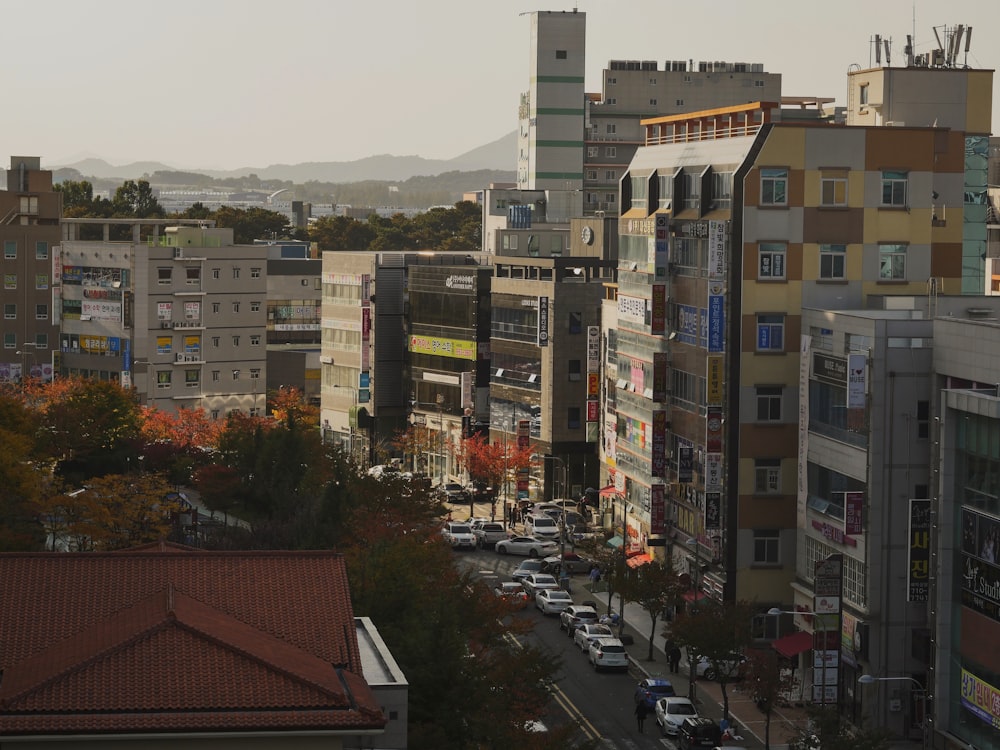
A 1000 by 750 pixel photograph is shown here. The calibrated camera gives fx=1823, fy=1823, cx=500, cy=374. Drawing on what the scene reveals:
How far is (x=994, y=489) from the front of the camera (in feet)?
182

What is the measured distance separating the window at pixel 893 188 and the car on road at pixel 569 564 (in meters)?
25.8

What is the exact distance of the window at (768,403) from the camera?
247 feet

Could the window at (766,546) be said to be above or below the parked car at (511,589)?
above

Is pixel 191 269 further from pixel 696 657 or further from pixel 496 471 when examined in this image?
pixel 696 657

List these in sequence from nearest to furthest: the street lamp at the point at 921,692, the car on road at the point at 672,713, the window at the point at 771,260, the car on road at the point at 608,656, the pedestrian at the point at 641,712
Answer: the car on road at the point at 672,713 < the street lamp at the point at 921,692 < the pedestrian at the point at 641,712 < the car on road at the point at 608,656 < the window at the point at 771,260

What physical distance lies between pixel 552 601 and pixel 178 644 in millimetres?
49661

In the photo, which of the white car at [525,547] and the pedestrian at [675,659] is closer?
the pedestrian at [675,659]

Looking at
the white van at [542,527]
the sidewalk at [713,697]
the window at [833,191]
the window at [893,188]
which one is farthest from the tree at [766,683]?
the white van at [542,527]

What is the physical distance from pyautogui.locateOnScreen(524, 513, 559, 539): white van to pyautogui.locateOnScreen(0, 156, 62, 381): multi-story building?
2225 inches

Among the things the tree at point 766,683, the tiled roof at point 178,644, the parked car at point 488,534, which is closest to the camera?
the tiled roof at point 178,644

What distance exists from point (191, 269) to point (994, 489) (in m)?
95.0

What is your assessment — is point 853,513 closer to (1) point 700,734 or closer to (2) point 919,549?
(2) point 919,549

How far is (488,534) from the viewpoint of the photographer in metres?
101

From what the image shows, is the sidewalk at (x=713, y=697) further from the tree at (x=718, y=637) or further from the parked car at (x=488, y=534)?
the parked car at (x=488, y=534)
